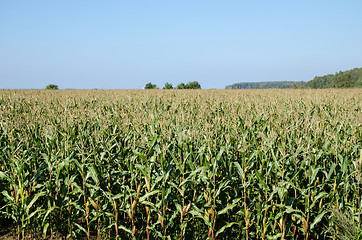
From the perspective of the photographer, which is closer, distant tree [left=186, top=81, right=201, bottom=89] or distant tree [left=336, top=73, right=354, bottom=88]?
distant tree [left=186, top=81, right=201, bottom=89]

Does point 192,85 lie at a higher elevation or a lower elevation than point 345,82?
lower

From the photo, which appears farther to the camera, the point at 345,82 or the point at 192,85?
the point at 345,82

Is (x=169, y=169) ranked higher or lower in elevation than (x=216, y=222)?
higher

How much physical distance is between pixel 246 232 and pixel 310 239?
1.39m

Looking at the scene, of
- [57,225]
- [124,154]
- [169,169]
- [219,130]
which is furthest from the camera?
[219,130]

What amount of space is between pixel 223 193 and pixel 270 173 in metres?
0.98

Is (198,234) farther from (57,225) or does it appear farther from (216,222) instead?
(57,225)

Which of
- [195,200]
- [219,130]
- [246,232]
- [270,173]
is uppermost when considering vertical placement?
[219,130]

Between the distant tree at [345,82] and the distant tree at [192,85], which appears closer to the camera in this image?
the distant tree at [192,85]

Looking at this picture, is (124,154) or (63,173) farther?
(124,154)

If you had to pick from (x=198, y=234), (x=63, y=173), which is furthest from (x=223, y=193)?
(x=63, y=173)

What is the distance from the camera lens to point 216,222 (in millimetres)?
5180

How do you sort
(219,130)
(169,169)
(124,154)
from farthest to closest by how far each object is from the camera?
(219,130) → (124,154) → (169,169)

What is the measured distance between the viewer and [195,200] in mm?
5168
